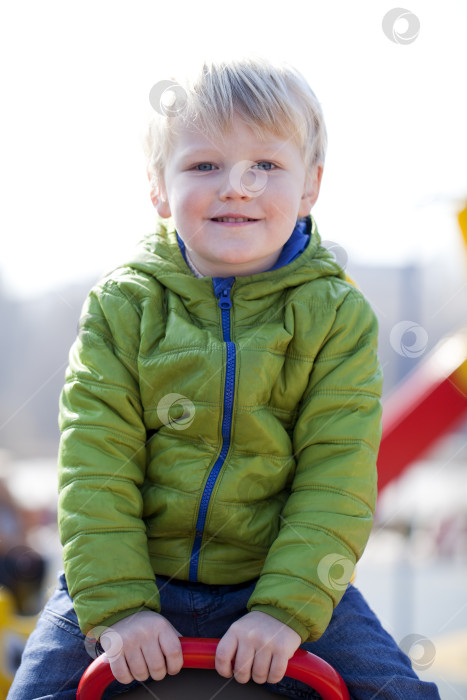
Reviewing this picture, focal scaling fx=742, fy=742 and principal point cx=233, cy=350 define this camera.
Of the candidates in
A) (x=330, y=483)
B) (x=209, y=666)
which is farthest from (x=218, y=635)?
(x=330, y=483)

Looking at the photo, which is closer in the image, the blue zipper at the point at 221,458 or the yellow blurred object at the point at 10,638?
the blue zipper at the point at 221,458

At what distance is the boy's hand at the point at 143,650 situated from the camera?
34.5 inches

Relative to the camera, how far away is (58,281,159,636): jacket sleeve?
94 centimetres

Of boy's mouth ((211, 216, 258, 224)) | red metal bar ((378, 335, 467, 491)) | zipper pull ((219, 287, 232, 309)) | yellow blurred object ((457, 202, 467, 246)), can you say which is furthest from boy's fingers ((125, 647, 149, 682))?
yellow blurred object ((457, 202, 467, 246))

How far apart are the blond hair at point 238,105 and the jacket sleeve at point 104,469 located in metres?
0.26

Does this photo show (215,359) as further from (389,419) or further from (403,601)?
(403,601)

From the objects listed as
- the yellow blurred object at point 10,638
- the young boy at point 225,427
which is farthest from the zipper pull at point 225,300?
the yellow blurred object at point 10,638

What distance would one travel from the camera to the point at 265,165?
108 centimetres

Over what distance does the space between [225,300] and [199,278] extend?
0.06 metres

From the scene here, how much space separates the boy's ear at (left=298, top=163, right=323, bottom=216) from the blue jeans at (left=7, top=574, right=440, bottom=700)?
59 cm

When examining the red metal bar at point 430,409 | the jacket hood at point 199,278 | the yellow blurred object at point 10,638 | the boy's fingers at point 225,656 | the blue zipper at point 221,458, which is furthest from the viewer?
the red metal bar at point 430,409

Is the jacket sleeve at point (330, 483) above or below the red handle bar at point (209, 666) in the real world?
above

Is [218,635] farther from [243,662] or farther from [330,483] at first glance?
[330,483]

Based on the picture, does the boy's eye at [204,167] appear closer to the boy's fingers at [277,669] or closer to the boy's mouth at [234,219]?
the boy's mouth at [234,219]
